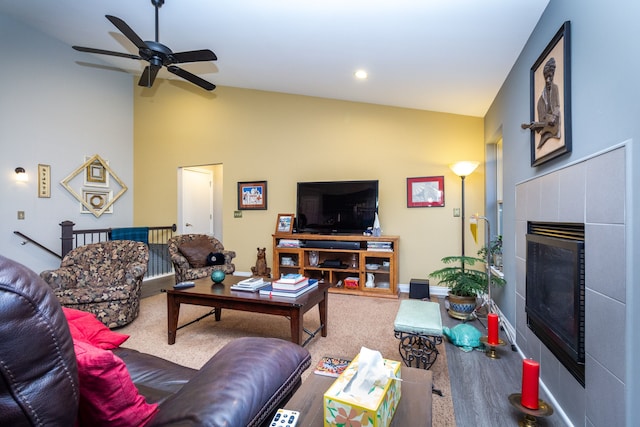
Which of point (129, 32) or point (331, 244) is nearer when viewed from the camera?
point (129, 32)

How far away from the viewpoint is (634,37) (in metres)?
1.12

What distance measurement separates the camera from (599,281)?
51.6 inches

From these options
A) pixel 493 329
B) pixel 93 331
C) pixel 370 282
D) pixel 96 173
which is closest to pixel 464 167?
pixel 370 282

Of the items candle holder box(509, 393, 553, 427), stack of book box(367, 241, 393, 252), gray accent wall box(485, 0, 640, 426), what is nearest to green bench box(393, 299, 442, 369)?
candle holder box(509, 393, 553, 427)

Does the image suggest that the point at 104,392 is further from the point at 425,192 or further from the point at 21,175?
the point at 21,175

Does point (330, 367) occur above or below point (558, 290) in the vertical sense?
below

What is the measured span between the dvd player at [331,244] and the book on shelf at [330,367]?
2.85 meters

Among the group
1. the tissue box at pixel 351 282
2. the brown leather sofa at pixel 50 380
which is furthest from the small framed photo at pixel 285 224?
the brown leather sofa at pixel 50 380

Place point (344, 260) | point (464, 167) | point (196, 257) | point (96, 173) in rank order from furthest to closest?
point (96, 173), point (344, 260), point (196, 257), point (464, 167)

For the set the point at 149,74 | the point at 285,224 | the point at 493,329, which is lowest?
the point at 493,329

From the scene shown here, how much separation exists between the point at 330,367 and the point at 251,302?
1.25 metres

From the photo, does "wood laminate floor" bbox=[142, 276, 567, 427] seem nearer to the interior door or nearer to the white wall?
the interior door

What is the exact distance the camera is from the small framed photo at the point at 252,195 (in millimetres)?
5125

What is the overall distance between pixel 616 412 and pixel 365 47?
2857mm
